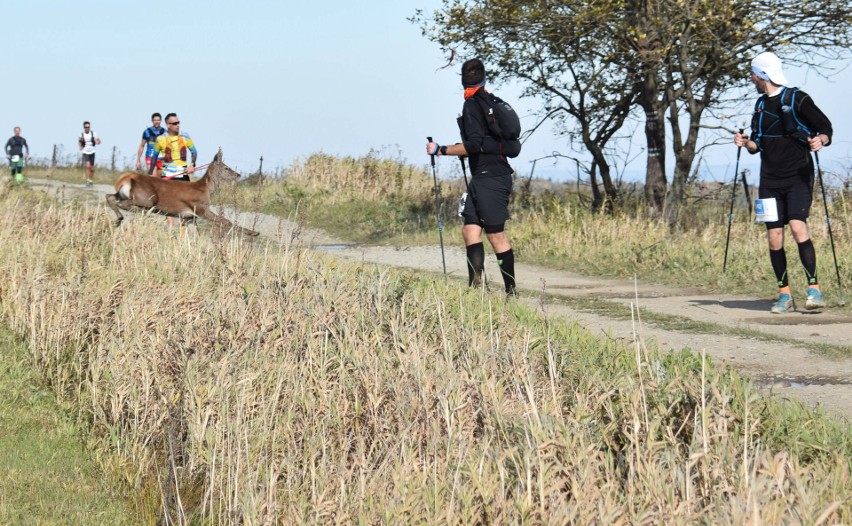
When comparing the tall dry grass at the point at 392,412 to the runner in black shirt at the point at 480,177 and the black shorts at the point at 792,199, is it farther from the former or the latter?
the black shorts at the point at 792,199

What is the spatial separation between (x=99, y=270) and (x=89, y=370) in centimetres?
241

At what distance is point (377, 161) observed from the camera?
27141 millimetres

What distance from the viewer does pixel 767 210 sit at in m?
9.62

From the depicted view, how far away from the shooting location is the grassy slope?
493 centimetres

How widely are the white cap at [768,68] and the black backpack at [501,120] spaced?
7.13 ft

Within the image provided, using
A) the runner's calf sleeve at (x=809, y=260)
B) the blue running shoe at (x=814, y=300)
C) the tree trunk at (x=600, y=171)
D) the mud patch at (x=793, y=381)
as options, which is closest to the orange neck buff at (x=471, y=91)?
the runner's calf sleeve at (x=809, y=260)

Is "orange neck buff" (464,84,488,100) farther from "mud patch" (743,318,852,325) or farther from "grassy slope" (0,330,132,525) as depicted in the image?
"grassy slope" (0,330,132,525)

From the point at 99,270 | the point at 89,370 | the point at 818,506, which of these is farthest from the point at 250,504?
the point at 99,270

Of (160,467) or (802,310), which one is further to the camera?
(802,310)

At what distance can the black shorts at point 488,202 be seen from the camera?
9156 millimetres

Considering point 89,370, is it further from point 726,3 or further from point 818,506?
point 726,3

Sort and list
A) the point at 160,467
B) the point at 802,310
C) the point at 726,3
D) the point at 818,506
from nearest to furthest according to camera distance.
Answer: the point at 818,506, the point at 160,467, the point at 802,310, the point at 726,3

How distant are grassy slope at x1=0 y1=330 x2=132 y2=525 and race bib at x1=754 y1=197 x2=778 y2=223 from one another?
20.4 feet

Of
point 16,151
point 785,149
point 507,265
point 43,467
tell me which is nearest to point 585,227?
point 785,149
